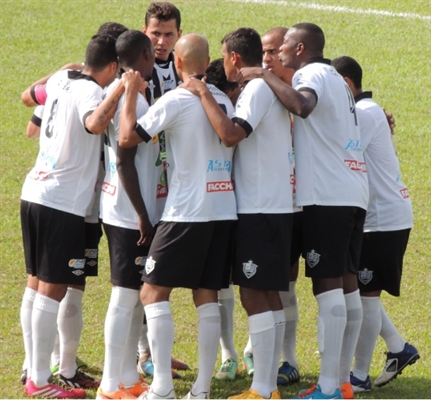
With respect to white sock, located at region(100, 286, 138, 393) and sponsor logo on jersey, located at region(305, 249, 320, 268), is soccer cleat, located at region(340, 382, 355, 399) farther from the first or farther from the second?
white sock, located at region(100, 286, 138, 393)

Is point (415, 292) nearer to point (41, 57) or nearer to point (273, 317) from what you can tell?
point (273, 317)

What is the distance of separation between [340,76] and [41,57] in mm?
12521

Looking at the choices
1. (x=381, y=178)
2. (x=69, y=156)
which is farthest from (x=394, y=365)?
(x=69, y=156)

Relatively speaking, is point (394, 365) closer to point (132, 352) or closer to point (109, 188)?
point (132, 352)

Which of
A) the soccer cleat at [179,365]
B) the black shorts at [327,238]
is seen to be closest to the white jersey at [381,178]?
the black shorts at [327,238]

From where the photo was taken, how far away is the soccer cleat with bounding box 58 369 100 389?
7.10 meters

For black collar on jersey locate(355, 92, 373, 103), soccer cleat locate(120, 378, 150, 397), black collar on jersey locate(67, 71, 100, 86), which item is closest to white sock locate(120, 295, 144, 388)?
soccer cleat locate(120, 378, 150, 397)

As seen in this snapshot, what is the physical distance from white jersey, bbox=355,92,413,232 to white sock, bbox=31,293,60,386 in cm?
244

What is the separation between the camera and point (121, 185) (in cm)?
652

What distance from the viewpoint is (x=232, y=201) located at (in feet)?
21.2

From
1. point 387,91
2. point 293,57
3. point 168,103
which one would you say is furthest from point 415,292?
point 387,91

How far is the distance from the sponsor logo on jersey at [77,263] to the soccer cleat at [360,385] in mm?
2232

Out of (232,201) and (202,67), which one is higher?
(202,67)

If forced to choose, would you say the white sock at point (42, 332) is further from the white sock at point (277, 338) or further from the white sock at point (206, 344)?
the white sock at point (277, 338)
